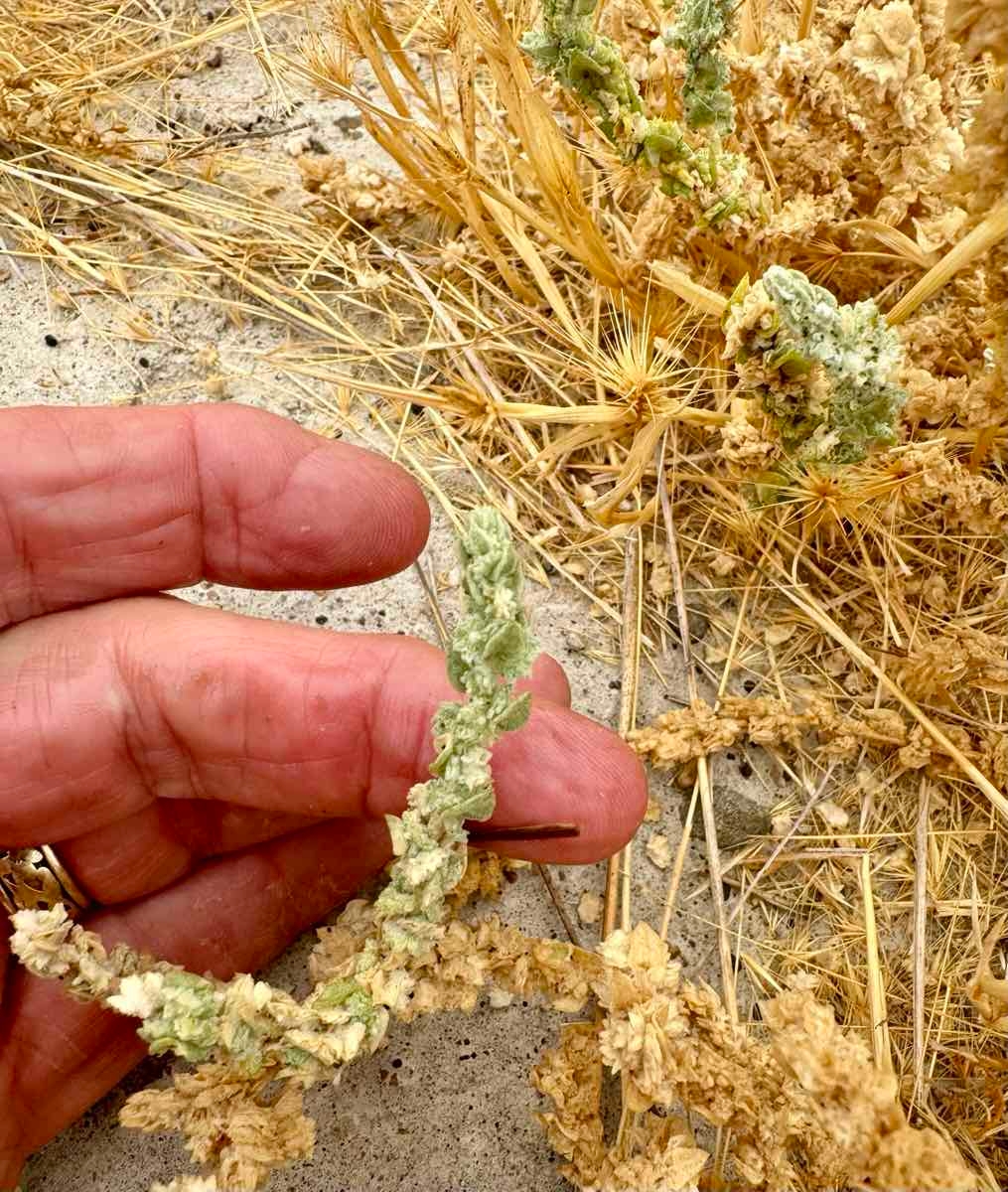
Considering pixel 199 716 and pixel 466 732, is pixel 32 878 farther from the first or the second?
pixel 466 732

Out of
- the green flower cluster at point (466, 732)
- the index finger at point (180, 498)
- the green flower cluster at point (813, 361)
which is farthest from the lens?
the index finger at point (180, 498)

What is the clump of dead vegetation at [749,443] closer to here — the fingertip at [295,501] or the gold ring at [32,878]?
the fingertip at [295,501]

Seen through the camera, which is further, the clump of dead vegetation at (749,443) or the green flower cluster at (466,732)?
the clump of dead vegetation at (749,443)

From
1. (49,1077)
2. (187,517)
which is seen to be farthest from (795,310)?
(49,1077)

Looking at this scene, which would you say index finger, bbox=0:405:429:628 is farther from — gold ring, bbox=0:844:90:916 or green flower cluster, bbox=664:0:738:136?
green flower cluster, bbox=664:0:738:136

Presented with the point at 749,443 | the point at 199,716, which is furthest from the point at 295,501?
the point at 749,443

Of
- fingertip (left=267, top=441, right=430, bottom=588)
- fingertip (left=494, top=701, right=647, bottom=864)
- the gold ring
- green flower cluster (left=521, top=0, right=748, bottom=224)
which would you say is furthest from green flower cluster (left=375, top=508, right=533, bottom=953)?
green flower cluster (left=521, top=0, right=748, bottom=224)

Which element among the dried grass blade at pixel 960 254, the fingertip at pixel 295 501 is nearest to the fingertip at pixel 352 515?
the fingertip at pixel 295 501
